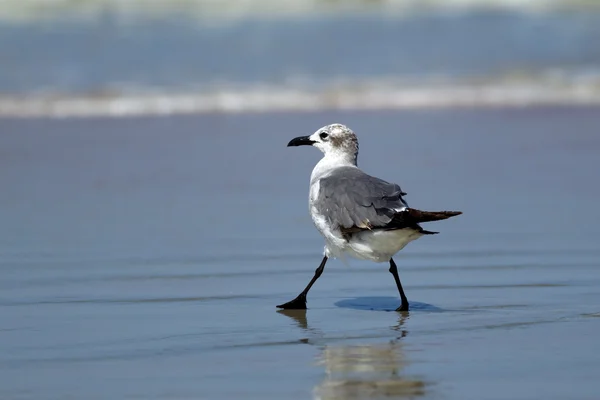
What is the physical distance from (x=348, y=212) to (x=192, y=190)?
3449 mm

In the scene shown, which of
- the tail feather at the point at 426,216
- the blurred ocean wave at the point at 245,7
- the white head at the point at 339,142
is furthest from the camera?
the blurred ocean wave at the point at 245,7

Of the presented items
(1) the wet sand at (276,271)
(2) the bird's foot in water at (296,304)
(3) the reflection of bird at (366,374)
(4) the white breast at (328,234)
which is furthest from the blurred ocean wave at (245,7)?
(3) the reflection of bird at (366,374)

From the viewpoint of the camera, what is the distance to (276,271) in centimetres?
629

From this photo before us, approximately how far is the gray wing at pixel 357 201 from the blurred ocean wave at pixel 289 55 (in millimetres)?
7657

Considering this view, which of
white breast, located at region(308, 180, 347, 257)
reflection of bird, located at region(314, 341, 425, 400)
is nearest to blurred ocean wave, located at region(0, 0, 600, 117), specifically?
white breast, located at region(308, 180, 347, 257)

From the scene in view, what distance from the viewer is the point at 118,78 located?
597 inches

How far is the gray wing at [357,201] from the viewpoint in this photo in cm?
514

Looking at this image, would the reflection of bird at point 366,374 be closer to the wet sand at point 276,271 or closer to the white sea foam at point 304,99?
the wet sand at point 276,271

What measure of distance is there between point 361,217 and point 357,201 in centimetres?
10

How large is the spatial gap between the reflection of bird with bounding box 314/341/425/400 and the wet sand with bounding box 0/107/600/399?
0.04 feet

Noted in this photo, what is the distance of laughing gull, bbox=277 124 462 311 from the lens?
200 inches

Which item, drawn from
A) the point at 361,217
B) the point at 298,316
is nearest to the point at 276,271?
the point at 298,316

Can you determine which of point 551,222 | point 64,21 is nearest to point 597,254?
point 551,222

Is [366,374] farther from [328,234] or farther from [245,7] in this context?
[245,7]
